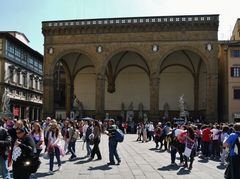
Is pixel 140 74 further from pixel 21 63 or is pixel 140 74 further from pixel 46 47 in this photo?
pixel 21 63

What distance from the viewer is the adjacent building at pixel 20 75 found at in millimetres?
47309

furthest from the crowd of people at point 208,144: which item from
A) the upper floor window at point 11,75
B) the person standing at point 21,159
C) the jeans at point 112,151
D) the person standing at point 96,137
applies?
the upper floor window at point 11,75

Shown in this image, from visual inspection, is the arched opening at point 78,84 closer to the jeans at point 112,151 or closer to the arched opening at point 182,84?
the arched opening at point 182,84

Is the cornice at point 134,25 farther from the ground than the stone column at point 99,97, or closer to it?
farther from the ground

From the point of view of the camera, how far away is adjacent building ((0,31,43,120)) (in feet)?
155

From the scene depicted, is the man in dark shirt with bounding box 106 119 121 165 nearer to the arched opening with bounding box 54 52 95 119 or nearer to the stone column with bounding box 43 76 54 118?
the stone column with bounding box 43 76 54 118

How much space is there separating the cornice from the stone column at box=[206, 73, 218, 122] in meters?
Answer: 4.96

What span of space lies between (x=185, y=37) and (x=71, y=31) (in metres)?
11.6

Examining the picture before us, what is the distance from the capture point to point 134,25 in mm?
38938

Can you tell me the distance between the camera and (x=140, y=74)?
46062mm

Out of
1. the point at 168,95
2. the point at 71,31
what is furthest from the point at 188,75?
the point at 71,31

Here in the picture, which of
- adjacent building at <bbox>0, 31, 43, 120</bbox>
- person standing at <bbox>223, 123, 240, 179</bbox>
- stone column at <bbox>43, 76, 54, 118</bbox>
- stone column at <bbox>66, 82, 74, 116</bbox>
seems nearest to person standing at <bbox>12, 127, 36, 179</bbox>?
person standing at <bbox>223, 123, 240, 179</bbox>

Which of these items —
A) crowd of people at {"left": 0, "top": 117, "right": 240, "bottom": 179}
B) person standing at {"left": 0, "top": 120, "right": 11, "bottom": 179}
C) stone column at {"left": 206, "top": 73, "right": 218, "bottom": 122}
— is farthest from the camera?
stone column at {"left": 206, "top": 73, "right": 218, "bottom": 122}

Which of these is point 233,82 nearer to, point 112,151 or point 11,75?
point 112,151
